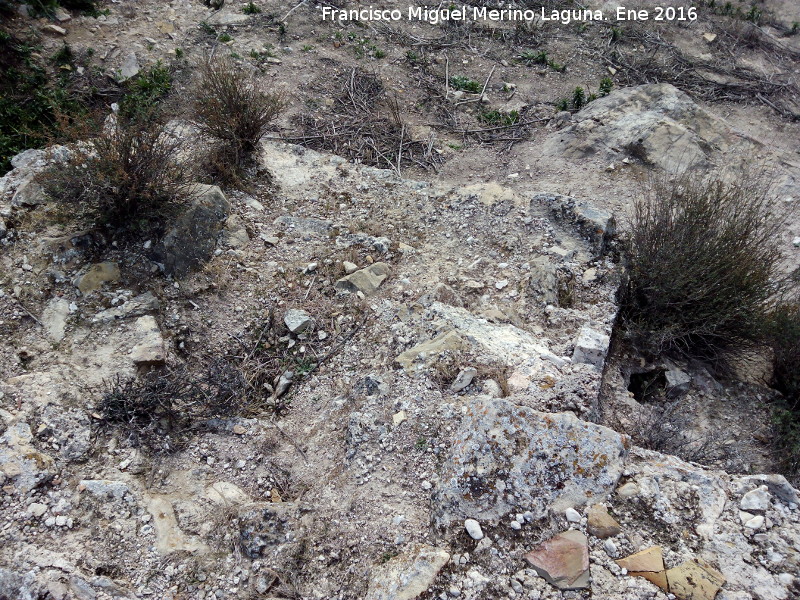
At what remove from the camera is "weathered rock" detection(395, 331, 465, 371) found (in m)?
3.41

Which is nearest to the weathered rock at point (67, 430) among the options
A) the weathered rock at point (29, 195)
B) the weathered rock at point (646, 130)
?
the weathered rock at point (29, 195)

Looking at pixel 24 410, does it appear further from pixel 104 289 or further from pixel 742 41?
pixel 742 41

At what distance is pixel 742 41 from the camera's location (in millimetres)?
8523

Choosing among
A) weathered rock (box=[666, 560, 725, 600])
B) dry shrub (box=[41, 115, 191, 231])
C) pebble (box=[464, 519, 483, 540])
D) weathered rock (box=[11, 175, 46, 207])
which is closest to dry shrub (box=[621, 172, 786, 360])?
weathered rock (box=[666, 560, 725, 600])

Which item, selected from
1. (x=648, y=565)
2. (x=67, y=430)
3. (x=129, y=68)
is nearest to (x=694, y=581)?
(x=648, y=565)

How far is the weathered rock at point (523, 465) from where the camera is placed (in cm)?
263

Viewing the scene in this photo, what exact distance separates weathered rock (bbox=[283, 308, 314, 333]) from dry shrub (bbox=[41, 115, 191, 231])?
1248mm

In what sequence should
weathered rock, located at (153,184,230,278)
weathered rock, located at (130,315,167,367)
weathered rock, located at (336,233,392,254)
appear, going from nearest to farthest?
weathered rock, located at (130,315,167,367), weathered rock, located at (153,184,230,278), weathered rock, located at (336,233,392,254)

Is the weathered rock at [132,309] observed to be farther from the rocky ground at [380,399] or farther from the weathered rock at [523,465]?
the weathered rock at [523,465]

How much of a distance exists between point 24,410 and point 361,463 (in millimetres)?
1911

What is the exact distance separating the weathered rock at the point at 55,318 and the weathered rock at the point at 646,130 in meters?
5.12

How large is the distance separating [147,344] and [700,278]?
3856 millimetres

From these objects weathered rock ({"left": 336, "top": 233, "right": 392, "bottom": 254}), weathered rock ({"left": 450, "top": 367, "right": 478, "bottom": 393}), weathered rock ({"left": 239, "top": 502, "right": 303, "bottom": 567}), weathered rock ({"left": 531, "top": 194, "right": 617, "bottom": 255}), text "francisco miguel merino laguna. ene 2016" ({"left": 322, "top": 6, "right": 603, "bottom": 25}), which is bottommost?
weathered rock ({"left": 239, "top": 502, "right": 303, "bottom": 567})

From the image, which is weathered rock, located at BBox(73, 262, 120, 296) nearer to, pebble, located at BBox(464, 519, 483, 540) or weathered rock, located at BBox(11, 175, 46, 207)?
weathered rock, located at BBox(11, 175, 46, 207)
